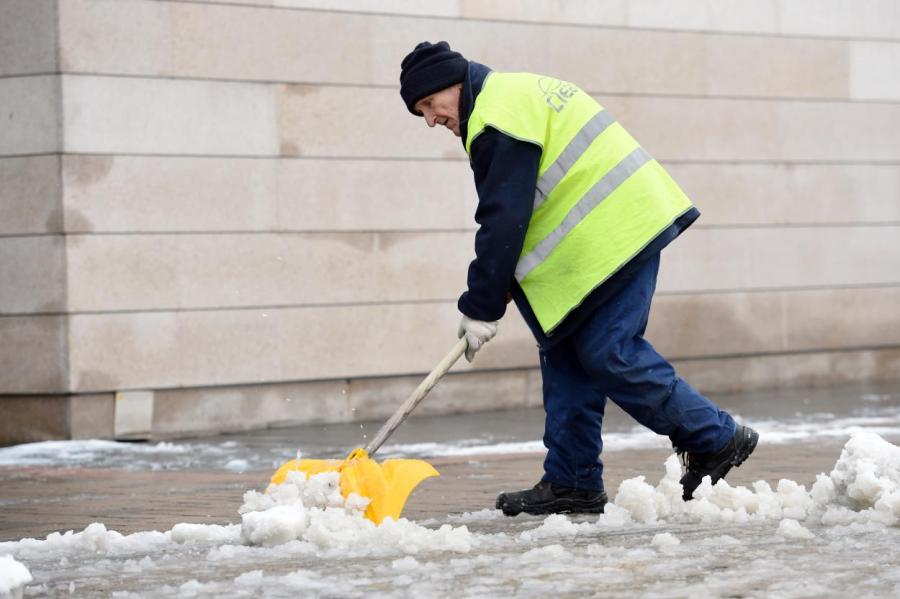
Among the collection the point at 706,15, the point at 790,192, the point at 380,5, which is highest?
the point at 706,15

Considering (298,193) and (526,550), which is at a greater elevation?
(298,193)

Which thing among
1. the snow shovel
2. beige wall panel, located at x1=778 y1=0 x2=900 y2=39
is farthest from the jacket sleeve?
beige wall panel, located at x1=778 y1=0 x2=900 y2=39

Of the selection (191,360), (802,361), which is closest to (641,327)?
(191,360)

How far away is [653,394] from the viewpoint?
16.7 ft

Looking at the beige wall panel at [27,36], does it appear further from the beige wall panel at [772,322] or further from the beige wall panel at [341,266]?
the beige wall panel at [772,322]

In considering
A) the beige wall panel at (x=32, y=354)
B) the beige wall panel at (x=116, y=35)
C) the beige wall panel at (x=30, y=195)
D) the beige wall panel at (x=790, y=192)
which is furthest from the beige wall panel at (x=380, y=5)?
the beige wall panel at (x=32, y=354)

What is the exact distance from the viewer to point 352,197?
9.34 m

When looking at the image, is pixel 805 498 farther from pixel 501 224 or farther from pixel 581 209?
pixel 501 224

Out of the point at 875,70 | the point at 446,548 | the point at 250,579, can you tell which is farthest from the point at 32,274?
the point at 875,70

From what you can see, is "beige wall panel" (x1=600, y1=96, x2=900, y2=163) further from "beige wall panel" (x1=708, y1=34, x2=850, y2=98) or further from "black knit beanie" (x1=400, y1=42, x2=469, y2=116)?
"black knit beanie" (x1=400, y1=42, x2=469, y2=116)

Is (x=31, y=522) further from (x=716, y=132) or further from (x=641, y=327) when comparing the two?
(x=716, y=132)

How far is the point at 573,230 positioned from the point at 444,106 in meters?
0.59

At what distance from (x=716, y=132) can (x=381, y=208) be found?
8.36 ft

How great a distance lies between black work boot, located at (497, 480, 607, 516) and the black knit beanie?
1364 millimetres
